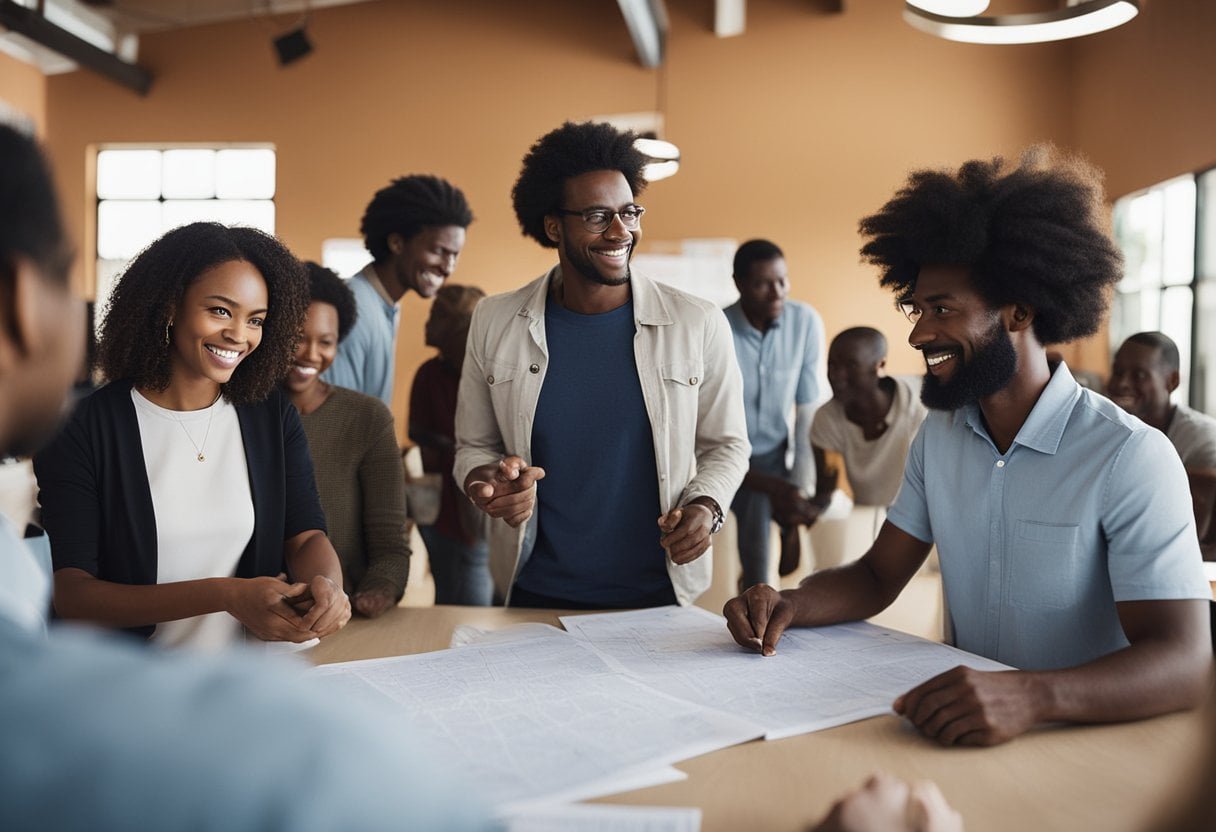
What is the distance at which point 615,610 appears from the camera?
2.04m

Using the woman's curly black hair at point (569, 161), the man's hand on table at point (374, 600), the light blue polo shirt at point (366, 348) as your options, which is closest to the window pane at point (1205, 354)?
the woman's curly black hair at point (569, 161)

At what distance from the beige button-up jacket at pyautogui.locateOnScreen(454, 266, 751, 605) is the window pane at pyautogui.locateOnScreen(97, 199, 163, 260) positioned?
23.9 ft

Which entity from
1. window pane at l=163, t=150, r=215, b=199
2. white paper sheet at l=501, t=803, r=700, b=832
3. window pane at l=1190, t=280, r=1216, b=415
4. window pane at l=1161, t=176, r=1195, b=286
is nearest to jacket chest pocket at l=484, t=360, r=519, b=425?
white paper sheet at l=501, t=803, r=700, b=832

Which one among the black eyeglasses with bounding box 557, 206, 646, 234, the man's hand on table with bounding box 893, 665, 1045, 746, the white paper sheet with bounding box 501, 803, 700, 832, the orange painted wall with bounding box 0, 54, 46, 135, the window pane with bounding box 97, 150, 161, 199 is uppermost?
the orange painted wall with bounding box 0, 54, 46, 135

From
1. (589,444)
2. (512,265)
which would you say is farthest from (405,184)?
(512,265)

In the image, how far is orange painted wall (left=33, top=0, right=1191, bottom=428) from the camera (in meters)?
7.96

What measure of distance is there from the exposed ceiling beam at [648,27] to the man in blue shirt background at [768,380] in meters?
3.30

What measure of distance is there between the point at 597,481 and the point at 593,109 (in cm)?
655

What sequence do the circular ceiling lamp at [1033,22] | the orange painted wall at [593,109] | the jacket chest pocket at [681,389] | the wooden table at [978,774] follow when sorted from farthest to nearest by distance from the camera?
1. the orange painted wall at [593,109]
2. the circular ceiling lamp at [1033,22]
3. the jacket chest pocket at [681,389]
4. the wooden table at [978,774]

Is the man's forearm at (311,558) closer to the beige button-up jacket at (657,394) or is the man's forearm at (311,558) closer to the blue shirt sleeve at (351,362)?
the beige button-up jacket at (657,394)

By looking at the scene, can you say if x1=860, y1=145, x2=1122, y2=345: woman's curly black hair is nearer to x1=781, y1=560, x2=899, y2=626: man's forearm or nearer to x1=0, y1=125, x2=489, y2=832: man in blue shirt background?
x1=781, y1=560, x2=899, y2=626: man's forearm

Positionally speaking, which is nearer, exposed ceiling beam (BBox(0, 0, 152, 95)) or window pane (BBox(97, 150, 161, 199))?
exposed ceiling beam (BBox(0, 0, 152, 95))

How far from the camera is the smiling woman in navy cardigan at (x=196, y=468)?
5.16 ft

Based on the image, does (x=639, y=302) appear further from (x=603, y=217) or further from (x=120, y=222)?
(x=120, y=222)
